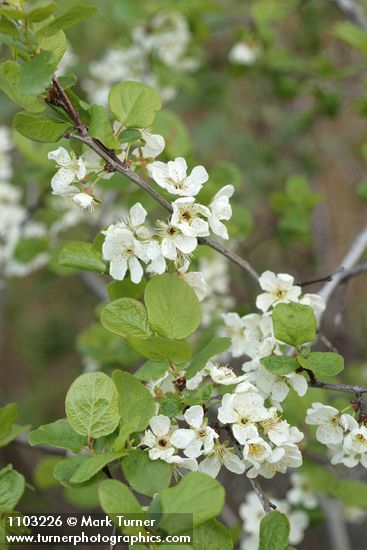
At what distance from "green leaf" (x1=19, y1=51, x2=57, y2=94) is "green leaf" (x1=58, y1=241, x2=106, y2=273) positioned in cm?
32

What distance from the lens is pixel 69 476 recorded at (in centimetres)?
110

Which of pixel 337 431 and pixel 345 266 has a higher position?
pixel 337 431

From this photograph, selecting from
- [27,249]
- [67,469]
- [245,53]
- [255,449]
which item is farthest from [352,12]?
[67,469]

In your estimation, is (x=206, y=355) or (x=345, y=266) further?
(x=345, y=266)

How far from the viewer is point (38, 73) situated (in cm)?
105

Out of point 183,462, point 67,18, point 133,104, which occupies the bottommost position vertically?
point 183,462

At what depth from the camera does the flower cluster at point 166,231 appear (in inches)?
44.4

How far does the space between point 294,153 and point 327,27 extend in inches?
32.2

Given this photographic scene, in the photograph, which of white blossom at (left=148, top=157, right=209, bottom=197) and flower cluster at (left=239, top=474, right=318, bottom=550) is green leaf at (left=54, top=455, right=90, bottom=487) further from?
flower cluster at (left=239, top=474, right=318, bottom=550)

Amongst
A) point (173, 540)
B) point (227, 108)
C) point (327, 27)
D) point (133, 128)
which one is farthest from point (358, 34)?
point (227, 108)

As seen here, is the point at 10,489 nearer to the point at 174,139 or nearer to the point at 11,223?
the point at 174,139

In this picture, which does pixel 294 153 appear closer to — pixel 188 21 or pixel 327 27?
pixel 327 27

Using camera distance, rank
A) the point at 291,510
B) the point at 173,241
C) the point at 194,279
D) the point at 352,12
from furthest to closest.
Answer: the point at 352,12, the point at 291,510, the point at 194,279, the point at 173,241

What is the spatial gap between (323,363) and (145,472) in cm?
36
